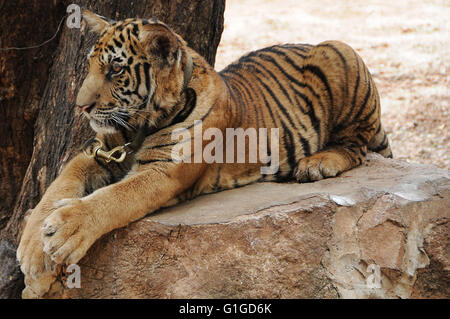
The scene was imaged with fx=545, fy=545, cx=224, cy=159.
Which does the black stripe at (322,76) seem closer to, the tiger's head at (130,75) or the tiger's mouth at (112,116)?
the tiger's head at (130,75)

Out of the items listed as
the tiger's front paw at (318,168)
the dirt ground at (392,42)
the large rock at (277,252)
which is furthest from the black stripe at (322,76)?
the dirt ground at (392,42)

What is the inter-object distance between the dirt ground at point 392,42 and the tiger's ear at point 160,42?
4669mm

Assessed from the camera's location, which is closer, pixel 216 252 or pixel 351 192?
pixel 216 252

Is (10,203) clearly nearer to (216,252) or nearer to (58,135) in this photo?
(58,135)

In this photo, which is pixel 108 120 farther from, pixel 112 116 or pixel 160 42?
pixel 160 42

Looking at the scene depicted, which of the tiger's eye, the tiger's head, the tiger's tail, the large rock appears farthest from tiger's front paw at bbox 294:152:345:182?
the tiger's eye

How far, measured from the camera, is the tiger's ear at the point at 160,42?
286 centimetres

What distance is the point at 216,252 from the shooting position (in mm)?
2785

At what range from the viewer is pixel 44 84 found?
13.6 feet

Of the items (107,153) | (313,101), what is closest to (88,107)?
(107,153)

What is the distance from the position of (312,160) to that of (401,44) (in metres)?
7.93

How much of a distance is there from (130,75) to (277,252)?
1227 millimetres
